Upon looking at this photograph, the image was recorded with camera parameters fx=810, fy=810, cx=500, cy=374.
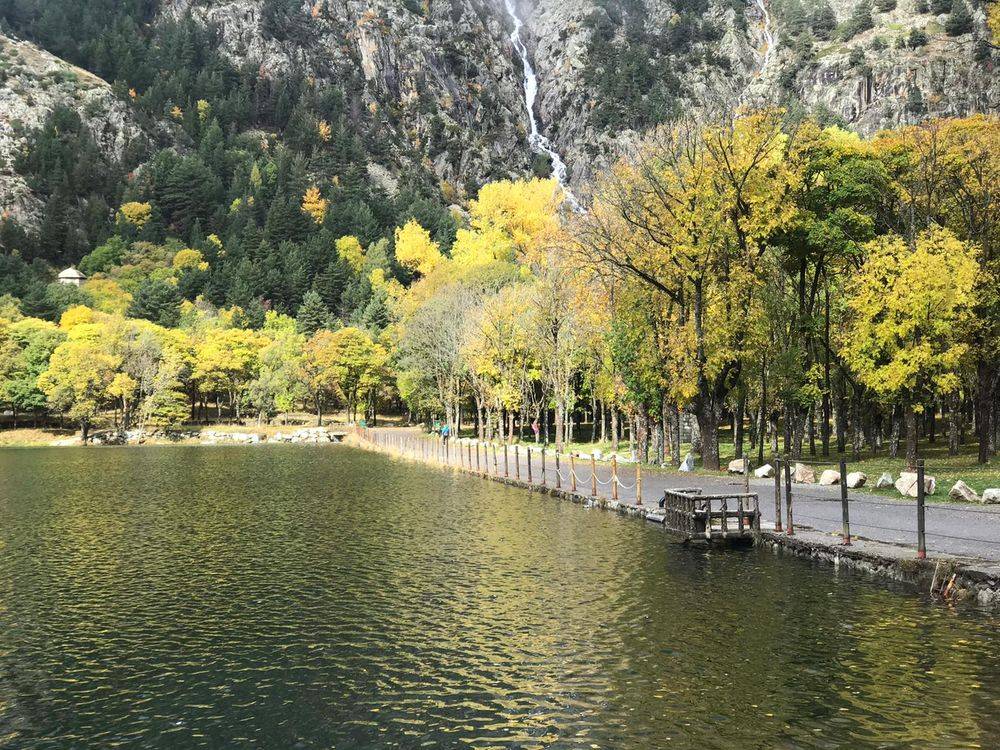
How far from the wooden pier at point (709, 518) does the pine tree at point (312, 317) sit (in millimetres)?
119921

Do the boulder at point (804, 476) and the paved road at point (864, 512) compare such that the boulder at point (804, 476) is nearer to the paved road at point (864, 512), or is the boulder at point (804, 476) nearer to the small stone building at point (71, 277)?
the paved road at point (864, 512)

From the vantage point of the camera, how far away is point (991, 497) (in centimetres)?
2608

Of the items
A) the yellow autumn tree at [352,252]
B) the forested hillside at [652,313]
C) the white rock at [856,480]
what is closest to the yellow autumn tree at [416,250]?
the forested hillside at [652,313]

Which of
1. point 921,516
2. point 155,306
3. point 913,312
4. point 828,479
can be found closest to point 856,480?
point 828,479

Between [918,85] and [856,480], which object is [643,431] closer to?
[856,480]

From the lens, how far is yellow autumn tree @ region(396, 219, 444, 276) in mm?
164375

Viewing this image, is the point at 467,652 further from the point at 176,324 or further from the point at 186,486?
the point at 176,324

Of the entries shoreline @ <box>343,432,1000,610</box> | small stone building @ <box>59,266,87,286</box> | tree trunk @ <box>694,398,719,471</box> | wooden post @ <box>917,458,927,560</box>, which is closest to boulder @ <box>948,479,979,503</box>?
shoreline @ <box>343,432,1000,610</box>

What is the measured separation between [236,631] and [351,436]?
3368 inches

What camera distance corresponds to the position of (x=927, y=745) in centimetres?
1062

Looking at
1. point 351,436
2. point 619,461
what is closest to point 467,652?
point 619,461

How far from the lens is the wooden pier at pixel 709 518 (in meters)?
24.4

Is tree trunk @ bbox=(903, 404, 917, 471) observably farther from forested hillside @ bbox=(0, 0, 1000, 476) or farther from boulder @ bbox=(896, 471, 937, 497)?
boulder @ bbox=(896, 471, 937, 497)

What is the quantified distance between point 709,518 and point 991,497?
964 cm
